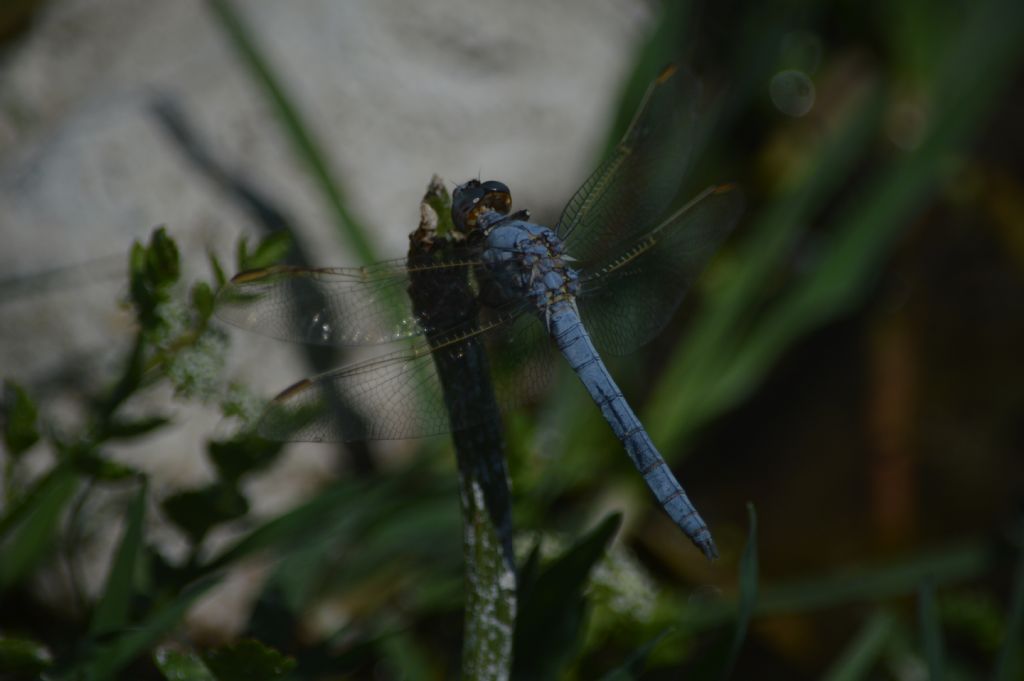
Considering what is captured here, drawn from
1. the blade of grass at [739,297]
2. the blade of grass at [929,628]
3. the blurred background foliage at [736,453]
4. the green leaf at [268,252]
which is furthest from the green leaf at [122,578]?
the blade of grass at [739,297]

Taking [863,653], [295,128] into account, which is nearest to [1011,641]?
[863,653]

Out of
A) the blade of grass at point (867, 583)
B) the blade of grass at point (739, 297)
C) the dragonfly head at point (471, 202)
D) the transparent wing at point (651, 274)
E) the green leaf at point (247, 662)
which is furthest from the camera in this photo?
the blade of grass at point (739, 297)

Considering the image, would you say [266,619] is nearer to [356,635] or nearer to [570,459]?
[356,635]

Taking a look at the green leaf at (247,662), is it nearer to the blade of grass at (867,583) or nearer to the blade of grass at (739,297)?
the blade of grass at (867,583)

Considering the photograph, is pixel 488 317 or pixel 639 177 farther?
pixel 639 177

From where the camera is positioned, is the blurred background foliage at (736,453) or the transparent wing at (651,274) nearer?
the blurred background foliage at (736,453)

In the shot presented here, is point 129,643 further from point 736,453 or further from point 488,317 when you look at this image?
point 736,453

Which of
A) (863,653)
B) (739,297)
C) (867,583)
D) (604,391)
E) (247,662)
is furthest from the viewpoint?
(739,297)
